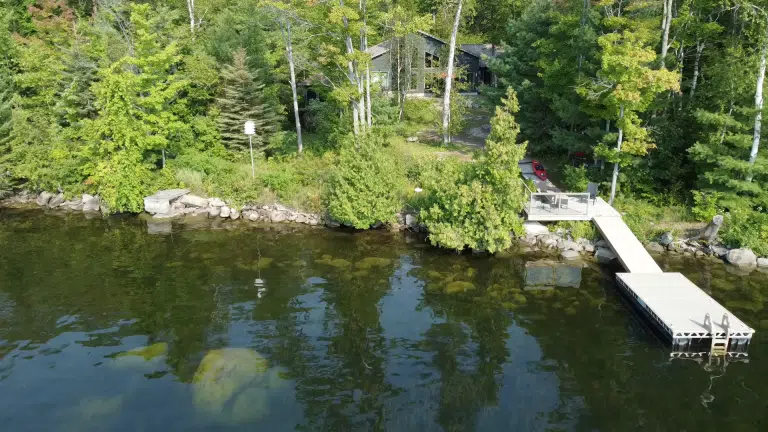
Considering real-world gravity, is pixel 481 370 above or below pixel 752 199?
below

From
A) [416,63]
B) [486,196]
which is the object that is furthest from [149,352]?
[416,63]

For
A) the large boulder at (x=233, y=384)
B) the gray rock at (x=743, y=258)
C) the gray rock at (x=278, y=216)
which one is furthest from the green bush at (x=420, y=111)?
the large boulder at (x=233, y=384)

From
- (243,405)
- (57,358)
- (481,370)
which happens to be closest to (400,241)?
(481,370)

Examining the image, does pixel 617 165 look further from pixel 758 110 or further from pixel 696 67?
pixel 696 67

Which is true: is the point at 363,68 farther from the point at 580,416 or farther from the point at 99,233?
the point at 580,416

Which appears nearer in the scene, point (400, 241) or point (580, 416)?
point (580, 416)

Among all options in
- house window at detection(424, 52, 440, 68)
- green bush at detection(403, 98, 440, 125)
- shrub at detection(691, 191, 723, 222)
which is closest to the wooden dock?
shrub at detection(691, 191, 723, 222)

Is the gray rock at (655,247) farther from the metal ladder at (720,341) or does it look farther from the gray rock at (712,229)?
the metal ladder at (720,341)
